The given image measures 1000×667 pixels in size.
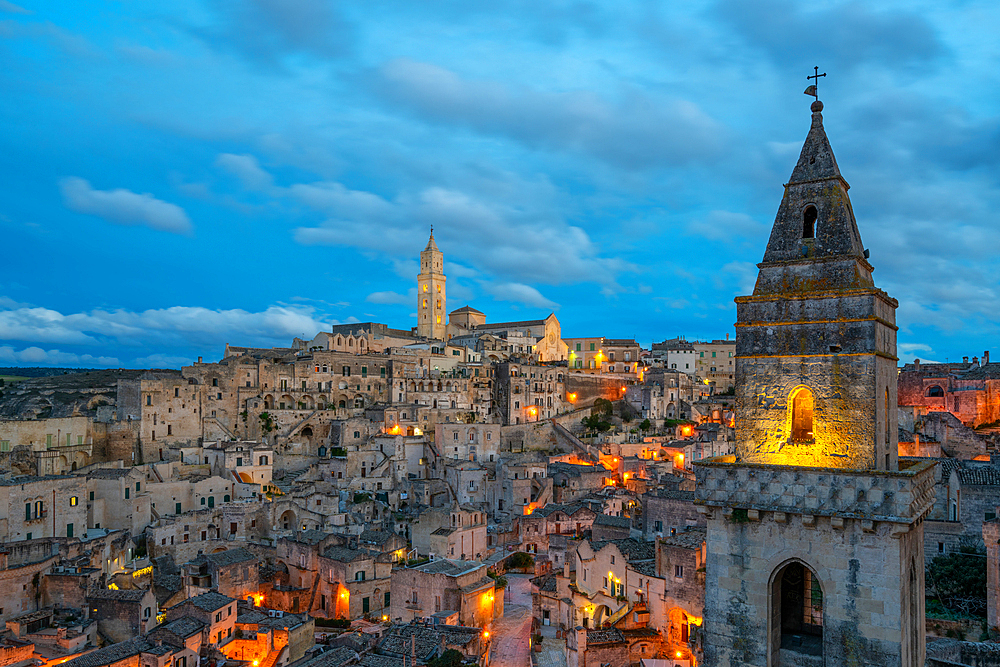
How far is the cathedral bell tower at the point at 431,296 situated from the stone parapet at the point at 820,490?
79.4m

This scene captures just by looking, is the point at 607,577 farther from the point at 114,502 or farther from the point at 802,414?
the point at 114,502

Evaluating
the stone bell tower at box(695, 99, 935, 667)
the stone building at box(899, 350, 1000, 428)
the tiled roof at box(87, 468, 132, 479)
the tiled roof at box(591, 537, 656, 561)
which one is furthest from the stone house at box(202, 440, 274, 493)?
the stone building at box(899, 350, 1000, 428)

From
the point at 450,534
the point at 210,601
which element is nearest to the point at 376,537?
the point at 450,534

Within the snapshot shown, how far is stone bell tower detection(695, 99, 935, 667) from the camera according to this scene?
9.87 metres

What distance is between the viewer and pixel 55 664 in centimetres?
2320

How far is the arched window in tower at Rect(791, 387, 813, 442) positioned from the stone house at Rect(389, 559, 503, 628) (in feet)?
72.8

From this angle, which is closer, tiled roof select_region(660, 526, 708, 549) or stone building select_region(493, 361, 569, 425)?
tiled roof select_region(660, 526, 708, 549)

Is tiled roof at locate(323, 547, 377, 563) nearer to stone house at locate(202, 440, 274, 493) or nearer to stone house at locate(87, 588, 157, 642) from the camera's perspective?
stone house at locate(87, 588, 157, 642)

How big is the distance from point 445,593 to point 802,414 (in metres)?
22.8

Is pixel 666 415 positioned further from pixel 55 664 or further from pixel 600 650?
pixel 55 664

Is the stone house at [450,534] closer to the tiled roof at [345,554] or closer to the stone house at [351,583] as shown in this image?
the stone house at [351,583]

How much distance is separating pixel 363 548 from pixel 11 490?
54.2 feet

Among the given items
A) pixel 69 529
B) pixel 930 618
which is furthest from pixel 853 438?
pixel 69 529

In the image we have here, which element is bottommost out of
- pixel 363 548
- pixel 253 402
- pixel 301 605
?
pixel 301 605
